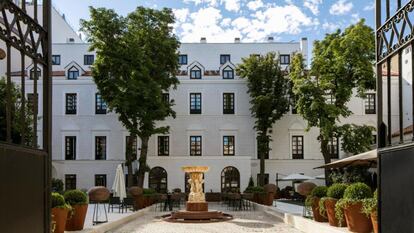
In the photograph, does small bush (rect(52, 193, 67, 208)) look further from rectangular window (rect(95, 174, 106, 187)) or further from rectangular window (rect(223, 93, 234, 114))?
rectangular window (rect(223, 93, 234, 114))

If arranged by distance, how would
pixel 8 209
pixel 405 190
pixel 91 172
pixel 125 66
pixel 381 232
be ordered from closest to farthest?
pixel 8 209 → pixel 405 190 → pixel 381 232 → pixel 125 66 → pixel 91 172

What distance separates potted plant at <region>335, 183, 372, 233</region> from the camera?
11555mm

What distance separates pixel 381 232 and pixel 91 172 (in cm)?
3735

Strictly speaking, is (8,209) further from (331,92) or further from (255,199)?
(331,92)

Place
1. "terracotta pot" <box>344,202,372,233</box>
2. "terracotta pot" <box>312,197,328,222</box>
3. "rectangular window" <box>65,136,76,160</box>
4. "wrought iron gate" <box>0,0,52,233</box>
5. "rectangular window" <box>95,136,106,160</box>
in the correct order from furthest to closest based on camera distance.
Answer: "rectangular window" <box>95,136,106,160</box> → "rectangular window" <box>65,136,76,160</box> → "terracotta pot" <box>312,197,328,222</box> → "terracotta pot" <box>344,202,372,233</box> → "wrought iron gate" <box>0,0,52,233</box>

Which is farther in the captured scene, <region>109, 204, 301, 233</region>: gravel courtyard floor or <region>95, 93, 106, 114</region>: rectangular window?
<region>95, 93, 106, 114</region>: rectangular window

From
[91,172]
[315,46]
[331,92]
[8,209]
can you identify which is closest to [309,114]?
[331,92]

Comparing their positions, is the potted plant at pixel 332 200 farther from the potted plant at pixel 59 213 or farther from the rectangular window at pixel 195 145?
the rectangular window at pixel 195 145

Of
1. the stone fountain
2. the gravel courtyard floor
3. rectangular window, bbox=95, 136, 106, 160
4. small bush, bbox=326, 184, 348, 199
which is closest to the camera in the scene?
small bush, bbox=326, 184, 348, 199

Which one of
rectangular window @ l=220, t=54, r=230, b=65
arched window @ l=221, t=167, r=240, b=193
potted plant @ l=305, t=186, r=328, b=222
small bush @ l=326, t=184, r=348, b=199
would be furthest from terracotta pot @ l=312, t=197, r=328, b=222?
rectangular window @ l=220, t=54, r=230, b=65

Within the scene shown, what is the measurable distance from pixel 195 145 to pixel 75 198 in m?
29.7

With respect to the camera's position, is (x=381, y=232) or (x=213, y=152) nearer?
(x=381, y=232)

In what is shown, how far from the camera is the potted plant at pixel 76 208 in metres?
13.1

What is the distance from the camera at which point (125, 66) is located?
3509cm
